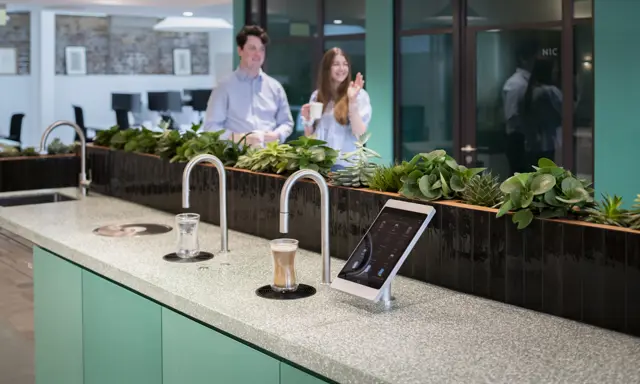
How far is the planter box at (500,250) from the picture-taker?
6.28 ft

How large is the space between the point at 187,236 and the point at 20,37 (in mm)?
13925

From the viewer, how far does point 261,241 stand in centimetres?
307

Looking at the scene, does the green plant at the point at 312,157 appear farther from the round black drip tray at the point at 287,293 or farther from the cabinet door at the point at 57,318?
the cabinet door at the point at 57,318

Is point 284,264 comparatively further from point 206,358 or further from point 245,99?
point 245,99

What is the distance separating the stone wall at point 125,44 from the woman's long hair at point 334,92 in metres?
11.4

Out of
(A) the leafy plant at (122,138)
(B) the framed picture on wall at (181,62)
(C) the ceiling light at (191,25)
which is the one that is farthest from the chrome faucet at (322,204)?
(B) the framed picture on wall at (181,62)

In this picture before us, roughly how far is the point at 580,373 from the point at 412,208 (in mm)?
654

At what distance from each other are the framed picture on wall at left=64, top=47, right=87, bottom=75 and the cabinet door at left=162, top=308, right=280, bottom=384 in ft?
46.2

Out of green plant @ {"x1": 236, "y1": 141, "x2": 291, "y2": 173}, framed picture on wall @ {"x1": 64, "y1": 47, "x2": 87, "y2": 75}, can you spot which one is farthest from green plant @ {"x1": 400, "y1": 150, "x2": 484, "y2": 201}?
framed picture on wall @ {"x1": 64, "y1": 47, "x2": 87, "y2": 75}

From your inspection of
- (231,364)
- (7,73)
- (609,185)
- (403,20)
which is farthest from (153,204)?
(7,73)

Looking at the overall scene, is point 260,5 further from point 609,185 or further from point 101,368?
point 101,368

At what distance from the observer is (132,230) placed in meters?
3.30

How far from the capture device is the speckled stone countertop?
1673 mm

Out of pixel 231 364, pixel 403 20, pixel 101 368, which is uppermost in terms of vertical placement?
pixel 403 20
